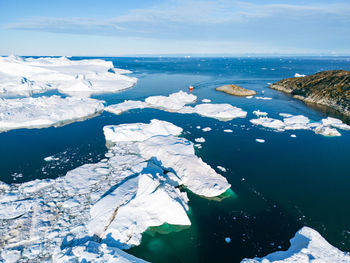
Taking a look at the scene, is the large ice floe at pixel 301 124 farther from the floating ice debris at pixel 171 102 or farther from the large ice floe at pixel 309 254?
the large ice floe at pixel 309 254

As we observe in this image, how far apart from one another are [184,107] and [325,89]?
2178 centimetres

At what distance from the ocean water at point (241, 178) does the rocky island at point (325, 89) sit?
7328mm

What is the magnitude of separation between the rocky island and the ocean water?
7.33 meters

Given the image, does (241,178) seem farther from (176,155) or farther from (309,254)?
(309,254)

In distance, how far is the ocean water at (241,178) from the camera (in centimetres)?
841

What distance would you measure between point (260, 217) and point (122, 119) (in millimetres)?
17004

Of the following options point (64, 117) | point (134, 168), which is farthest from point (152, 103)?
point (134, 168)

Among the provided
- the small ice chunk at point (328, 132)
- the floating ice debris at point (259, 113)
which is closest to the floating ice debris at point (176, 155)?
the floating ice debris at point (259, 113)

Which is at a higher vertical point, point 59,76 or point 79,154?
point 59,76

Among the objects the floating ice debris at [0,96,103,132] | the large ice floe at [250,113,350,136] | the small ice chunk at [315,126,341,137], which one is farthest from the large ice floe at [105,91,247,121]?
the small ice chunk at [315,126,341,137]

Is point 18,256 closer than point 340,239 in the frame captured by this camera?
Yes

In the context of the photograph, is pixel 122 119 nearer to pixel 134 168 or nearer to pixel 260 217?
pixel 134 168

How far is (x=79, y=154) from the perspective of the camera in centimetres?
1505

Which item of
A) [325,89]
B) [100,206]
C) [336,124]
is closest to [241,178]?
[100,206]
